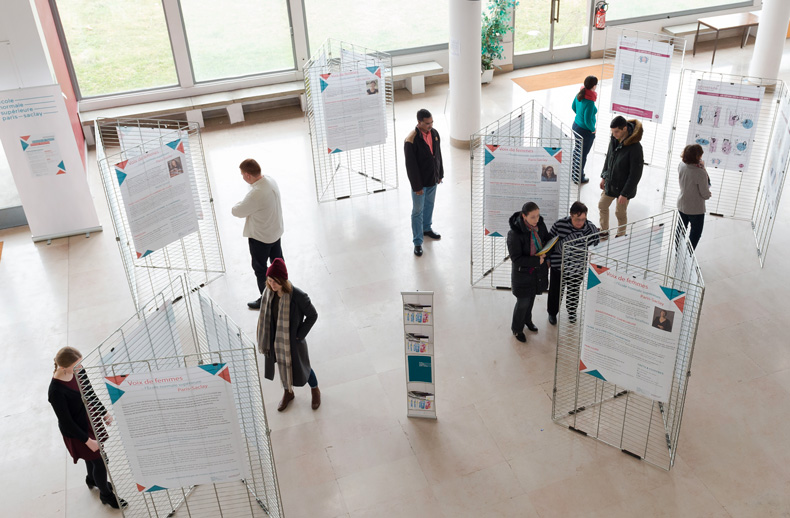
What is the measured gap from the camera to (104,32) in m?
10.8

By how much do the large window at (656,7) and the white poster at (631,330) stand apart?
9835 mm

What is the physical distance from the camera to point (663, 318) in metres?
4.34

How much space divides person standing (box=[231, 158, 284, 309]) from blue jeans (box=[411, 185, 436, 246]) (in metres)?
1.52

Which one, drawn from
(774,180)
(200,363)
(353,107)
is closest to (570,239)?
(774,180)

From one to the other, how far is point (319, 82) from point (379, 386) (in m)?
3.78

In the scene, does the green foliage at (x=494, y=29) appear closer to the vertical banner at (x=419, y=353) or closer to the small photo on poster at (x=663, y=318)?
the vertical banner at (x=419, y=353)

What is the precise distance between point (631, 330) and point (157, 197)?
169 inches

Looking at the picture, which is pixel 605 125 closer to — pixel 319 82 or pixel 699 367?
pixel 319 82

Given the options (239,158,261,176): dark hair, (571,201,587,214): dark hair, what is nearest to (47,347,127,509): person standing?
(239,158,261,176): dark hair

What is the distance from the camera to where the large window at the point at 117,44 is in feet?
34.8

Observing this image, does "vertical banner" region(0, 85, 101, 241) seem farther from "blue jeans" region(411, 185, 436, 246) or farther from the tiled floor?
"blue jeans" region(411, 185, 436, 246)

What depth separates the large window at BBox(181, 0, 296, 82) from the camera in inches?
439

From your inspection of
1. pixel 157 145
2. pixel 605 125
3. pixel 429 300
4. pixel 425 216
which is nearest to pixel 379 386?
pixel 429 300

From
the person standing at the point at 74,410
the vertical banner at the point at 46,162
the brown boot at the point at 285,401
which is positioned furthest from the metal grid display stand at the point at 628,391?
the vertical banner at the point at 46,162
